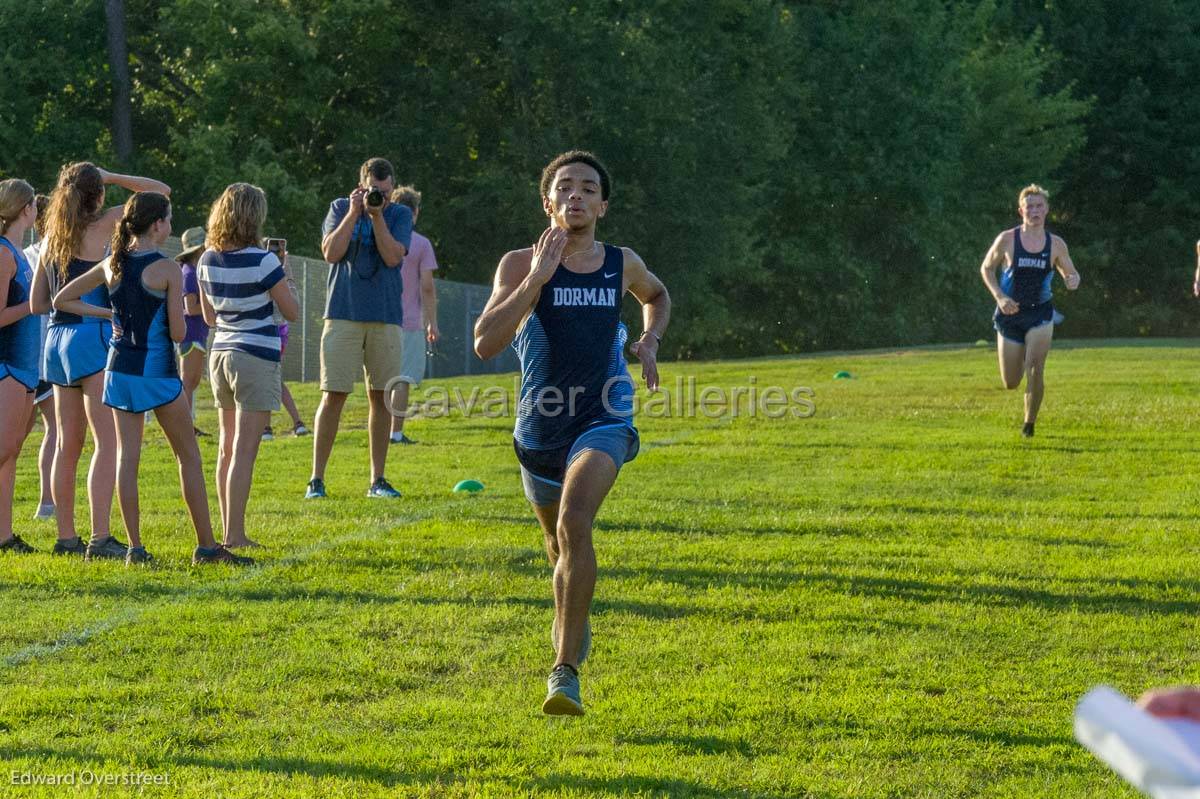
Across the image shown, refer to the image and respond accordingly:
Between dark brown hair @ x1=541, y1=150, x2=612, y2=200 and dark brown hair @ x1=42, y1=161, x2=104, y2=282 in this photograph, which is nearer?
dark brown hair @ x1=541, y1=150, x2=612, y2=200

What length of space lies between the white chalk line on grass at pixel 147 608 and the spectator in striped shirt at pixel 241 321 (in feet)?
1.49

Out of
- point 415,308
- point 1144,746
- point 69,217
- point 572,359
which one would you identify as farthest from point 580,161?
point 415,308

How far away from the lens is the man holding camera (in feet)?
34.6

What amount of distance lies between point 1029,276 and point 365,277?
668 cm

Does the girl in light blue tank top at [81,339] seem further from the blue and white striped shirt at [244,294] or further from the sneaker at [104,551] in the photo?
the blue and white striped shirt at [244,294]

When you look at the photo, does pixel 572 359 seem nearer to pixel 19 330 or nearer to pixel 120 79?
pixel 19 330


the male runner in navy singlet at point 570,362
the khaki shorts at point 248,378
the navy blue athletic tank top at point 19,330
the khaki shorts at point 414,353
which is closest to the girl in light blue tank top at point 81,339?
the navy blue athletic tank top at point 19,330

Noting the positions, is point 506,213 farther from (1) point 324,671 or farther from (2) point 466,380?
(1) point 324,671

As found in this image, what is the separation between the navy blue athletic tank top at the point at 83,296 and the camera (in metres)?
8.39

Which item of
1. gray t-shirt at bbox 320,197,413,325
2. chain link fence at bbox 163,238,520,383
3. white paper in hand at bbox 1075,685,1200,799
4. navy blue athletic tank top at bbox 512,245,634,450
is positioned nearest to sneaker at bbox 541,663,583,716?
navy blue athletic tank top at bbox 512,245,634,450

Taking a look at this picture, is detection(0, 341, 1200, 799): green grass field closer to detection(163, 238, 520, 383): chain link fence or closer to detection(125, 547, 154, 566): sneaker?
detection(125, 547, 154, 566): sneaker

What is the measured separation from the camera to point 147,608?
714cm

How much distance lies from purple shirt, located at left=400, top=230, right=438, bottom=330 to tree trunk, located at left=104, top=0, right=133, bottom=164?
27.8 meters

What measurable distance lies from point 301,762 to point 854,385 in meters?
19.5
